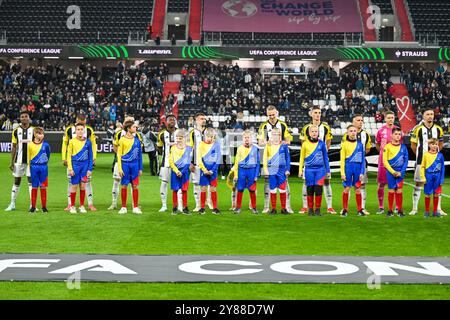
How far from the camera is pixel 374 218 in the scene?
13.3m

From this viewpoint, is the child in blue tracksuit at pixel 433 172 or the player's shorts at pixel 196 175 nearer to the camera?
the child in blue tracksuit at pixel 433 172

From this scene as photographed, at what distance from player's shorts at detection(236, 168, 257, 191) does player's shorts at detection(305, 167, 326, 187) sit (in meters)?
1.05

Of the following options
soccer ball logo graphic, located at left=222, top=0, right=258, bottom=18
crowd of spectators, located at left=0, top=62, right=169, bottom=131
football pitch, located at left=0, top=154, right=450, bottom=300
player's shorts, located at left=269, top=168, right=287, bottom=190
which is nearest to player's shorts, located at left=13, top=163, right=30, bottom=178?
football pitch, located at left=0, top=154, right=450, bottom=300

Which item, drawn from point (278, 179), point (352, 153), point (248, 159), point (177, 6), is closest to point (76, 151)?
point (248, 159)

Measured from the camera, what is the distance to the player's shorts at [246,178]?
13.9 metres

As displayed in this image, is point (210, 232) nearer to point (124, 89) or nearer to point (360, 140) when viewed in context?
point (360, 140)

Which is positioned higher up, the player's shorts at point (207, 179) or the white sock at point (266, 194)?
the player's shorts at point (207, 179)

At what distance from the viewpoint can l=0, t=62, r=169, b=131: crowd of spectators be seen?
37.7 m

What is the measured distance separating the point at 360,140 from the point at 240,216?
2.84 meters

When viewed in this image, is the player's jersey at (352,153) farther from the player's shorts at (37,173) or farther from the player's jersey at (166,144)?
the player's shorts at (37,173)

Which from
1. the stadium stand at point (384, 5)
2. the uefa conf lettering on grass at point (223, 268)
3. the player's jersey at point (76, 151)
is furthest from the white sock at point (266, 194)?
the stadium stand at point (384, 5)

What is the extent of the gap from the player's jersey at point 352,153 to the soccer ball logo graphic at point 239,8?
34.3 meters

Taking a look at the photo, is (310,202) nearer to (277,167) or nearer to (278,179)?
(278,179)
